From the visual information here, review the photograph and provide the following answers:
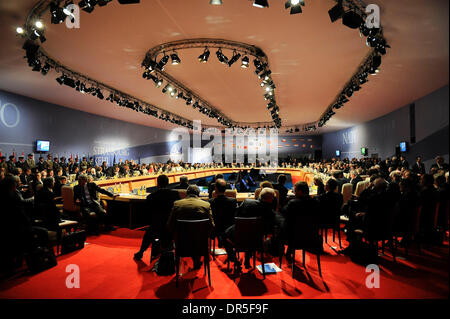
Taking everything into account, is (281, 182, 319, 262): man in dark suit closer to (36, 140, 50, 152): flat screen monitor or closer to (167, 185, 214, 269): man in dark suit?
(167, 185, 214, 269): man in dark suit

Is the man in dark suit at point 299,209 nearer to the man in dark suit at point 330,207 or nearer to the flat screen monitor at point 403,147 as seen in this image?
the man in dark suit at point 330,207

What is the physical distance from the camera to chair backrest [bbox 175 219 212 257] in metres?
2.67

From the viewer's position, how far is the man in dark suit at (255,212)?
3.06 metres

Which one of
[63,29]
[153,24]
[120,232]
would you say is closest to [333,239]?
[120,232]

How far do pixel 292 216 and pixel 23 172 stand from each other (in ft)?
28.7

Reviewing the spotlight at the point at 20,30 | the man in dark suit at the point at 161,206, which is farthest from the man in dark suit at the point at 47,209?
the spotlight at the point at 20,30

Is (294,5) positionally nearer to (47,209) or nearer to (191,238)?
(191,238)

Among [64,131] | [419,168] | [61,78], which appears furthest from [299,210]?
[64,131]

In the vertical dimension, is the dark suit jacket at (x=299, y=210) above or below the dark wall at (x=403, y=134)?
below

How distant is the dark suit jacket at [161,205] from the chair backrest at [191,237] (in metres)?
0.67

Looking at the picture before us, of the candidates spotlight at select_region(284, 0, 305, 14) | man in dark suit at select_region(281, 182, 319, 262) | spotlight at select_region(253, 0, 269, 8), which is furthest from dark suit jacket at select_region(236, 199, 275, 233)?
spotlight at select_region(284, 0, 305, 14)

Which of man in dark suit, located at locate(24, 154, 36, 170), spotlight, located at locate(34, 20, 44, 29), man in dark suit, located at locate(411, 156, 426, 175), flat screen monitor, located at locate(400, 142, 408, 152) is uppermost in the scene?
spotlight, located at locate(34, 20, 44, 29)

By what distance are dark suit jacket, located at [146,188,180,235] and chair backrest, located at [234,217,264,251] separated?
1.00 metres

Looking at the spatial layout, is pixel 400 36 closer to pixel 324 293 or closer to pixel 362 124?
pixel 324 293
